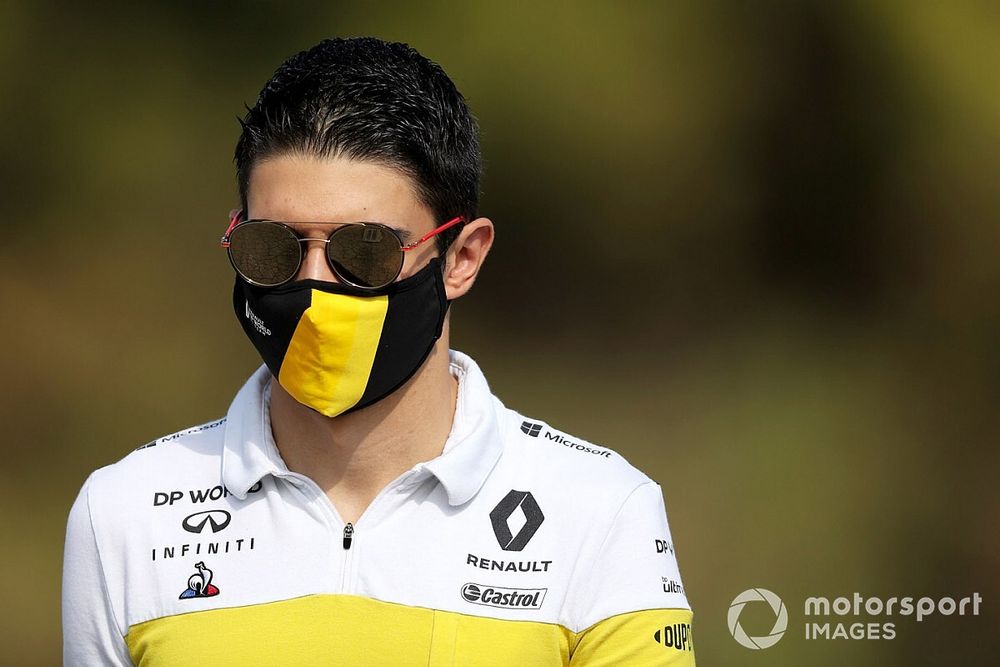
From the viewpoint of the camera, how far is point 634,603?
6.57 ft

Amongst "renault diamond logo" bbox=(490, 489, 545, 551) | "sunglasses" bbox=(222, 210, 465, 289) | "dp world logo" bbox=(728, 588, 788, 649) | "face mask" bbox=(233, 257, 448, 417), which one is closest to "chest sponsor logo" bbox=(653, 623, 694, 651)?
"renault diamond logo" bbox=(490, 489, 545, 551)

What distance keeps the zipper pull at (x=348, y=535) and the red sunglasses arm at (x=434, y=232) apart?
474 mm

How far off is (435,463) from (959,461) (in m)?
3.52

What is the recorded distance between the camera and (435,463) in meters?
2.08

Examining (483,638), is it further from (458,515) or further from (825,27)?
(825,27)

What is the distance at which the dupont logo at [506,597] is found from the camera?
80.1 inches

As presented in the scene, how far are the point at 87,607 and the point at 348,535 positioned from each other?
47 cm

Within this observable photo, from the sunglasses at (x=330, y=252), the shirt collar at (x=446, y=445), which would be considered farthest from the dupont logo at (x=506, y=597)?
the sunglasses at (x=330, y=252)

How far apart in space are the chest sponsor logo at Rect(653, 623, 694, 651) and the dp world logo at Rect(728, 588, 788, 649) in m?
2.71

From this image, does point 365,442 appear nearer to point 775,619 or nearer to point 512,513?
point 512,513

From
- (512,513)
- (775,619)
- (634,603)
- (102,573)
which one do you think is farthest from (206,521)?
(775,619)

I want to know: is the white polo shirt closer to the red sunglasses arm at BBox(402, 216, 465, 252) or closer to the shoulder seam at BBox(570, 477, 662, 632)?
the shoulder seam at BBox(570, 477, 662, 632)

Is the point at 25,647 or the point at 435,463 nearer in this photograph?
the point at 435,463

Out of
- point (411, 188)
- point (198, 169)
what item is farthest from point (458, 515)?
point (198, 169)
